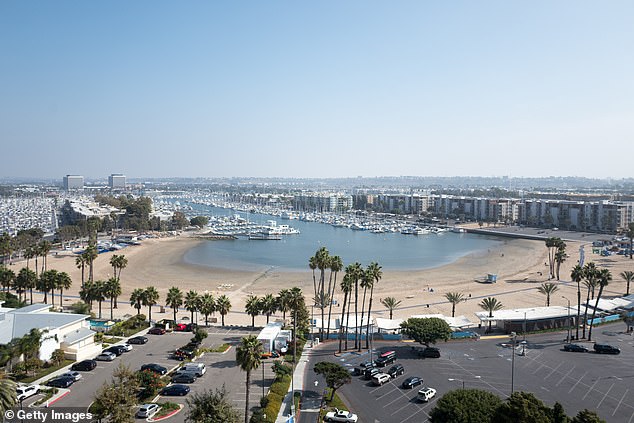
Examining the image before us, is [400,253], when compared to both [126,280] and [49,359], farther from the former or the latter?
[49,359]

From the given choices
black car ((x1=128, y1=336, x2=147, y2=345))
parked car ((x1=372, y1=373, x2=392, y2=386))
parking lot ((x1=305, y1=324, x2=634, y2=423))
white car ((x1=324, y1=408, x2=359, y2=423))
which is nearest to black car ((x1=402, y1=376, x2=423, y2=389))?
parking lot ((x1=305, y1=324, x2=634, y2=423))

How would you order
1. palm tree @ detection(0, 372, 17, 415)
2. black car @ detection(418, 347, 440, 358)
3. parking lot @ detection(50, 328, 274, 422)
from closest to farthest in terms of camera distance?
1. palm tree @ detection(0, 372, 17, 415)
2. parking lot @ detection(50, 328, 274, 422)
3. black car @ detection(418, 347, 440, 358)

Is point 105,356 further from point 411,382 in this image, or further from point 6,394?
point 411,382

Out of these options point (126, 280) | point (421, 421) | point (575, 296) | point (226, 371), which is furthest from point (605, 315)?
point (126, 280)

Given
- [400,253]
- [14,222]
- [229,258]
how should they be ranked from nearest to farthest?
[229,258] < [400,253] < [14,222]

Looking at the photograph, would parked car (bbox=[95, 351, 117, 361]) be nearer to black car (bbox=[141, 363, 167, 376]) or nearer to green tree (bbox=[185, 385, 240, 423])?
black car (bbox=[141, 363, 167, 376])

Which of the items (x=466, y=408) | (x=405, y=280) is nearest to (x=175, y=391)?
(x=466, y=408)

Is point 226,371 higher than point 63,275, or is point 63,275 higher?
point 63,275
